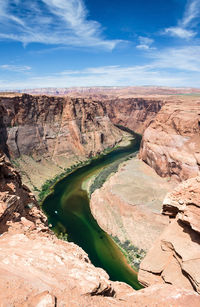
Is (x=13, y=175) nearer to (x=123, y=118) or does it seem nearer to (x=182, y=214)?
(x=182, y=214)

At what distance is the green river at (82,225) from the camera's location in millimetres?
39375

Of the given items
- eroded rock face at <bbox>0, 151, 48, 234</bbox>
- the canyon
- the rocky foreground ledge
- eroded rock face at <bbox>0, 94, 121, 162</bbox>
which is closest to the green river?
the canyon

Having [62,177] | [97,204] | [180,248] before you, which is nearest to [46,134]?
[62,177]

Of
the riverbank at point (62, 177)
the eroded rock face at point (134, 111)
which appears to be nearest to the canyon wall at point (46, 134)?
the riverbank at point (62, 177)

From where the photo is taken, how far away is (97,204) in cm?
5831

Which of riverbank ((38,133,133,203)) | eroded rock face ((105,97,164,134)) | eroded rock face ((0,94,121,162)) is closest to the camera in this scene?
riverbank ((38,133,133,203))

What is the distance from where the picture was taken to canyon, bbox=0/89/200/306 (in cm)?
1070

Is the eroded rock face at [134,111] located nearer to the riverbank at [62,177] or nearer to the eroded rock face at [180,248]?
the riverbank at [62,177]

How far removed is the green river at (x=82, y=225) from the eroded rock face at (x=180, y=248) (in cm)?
2520

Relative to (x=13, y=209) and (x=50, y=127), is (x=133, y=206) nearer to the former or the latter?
(x=13, y=209)

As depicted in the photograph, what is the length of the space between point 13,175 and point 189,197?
1995 centimetres

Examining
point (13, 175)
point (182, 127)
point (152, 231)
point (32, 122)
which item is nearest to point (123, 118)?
point (32, 122)

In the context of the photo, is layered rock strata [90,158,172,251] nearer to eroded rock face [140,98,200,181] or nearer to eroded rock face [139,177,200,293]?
eroded rock face [140,98,200,181]

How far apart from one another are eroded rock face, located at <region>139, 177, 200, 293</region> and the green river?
82.7 feet
